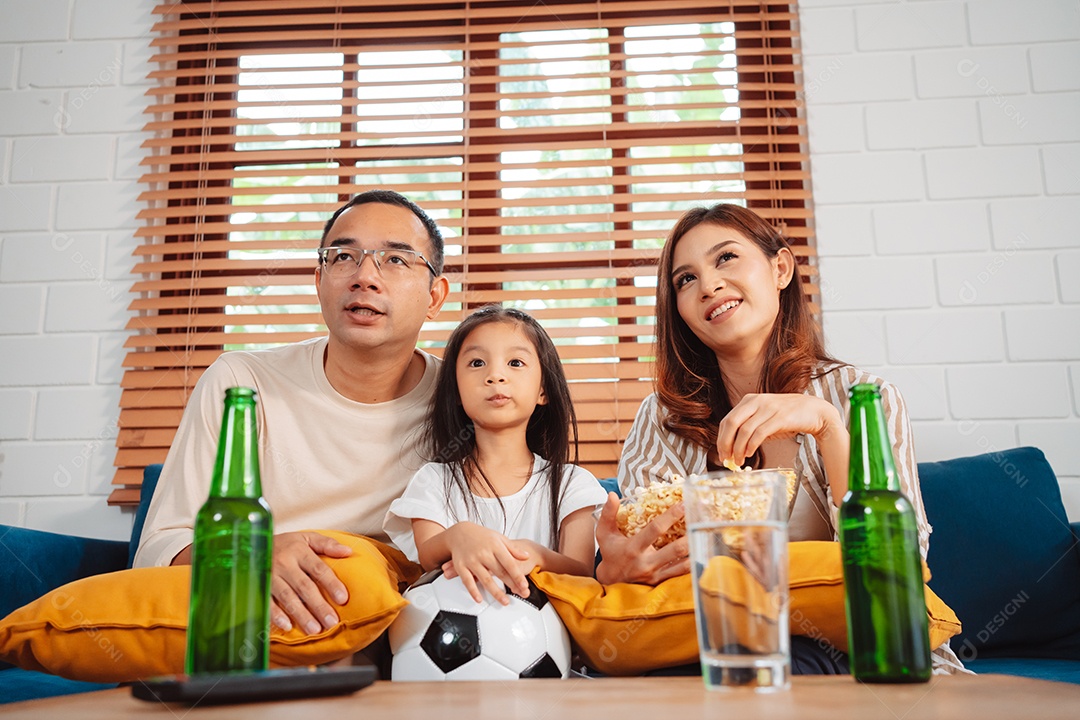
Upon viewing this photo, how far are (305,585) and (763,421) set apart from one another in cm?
61

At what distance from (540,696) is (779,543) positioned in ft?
0.69

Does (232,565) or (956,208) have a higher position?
(956,208)

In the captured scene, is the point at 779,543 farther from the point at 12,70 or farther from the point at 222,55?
the point at 12,70

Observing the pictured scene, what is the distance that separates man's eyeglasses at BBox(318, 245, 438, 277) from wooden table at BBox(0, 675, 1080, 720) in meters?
1.04

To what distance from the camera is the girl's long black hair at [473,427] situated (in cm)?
152

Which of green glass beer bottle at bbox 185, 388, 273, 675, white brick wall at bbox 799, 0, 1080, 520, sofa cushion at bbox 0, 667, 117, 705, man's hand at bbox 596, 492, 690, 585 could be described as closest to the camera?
green glass beer bottle at bbox 185, 388, 273, 675

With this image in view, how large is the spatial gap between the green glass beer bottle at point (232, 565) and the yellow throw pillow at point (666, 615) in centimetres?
52

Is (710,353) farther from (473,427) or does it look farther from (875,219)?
(875,219)

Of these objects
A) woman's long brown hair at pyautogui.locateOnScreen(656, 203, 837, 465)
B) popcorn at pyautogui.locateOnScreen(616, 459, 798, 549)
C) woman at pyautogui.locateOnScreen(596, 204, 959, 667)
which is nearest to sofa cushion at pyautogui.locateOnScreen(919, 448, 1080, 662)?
woman at pyautogui.locateOnScreen(596, 204, 959, 667)

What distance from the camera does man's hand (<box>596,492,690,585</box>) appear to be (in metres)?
1.10

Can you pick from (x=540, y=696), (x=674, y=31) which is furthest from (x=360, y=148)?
(x=540, y=696)

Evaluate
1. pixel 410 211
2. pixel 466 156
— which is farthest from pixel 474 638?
pixel 466 156

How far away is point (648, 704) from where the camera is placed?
0.60m

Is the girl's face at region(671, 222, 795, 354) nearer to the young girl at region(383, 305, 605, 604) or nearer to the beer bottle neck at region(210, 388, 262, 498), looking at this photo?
the young girl at region(383, 305, 605, 604)
